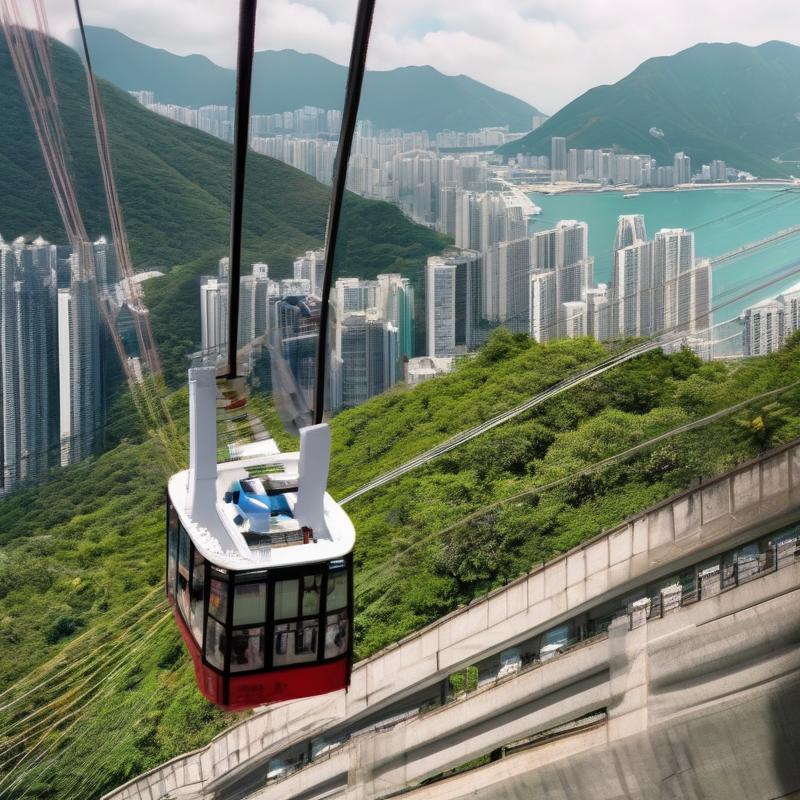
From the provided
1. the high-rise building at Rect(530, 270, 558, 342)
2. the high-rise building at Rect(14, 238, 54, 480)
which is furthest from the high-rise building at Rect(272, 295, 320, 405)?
the high-rise building at Rect(530, 270, 558, 342)

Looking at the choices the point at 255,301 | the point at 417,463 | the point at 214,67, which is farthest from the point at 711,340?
the point at 214,67

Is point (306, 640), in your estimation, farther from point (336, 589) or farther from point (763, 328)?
point (763, 328)

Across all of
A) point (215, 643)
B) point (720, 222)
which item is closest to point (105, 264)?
point (720, 222)

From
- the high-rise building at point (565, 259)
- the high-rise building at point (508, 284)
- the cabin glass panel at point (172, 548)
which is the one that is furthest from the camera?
the high-rise building at point (508, 284)

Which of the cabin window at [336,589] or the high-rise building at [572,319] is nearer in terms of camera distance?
the cabin window at [336,589]

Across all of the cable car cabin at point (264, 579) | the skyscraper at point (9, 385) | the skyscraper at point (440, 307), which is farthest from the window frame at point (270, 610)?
the skyscraper at point (9, 385)

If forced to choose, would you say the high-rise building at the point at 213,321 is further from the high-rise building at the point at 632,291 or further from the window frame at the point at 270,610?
the window frame at the point at 270,610

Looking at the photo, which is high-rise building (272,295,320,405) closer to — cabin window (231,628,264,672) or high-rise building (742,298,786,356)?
high-rise building (742,298,786,356)

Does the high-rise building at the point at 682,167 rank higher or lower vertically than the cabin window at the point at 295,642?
higher
